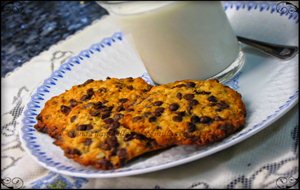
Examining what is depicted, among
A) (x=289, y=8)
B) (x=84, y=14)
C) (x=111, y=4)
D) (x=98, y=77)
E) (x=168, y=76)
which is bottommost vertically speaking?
(x=84, y=14)

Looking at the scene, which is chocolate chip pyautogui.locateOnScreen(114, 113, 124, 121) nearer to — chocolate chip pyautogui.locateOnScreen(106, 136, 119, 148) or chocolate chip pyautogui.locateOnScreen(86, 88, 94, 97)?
chocolate chip pyautogui.locateOnScreen(106, 136, 119, 148)

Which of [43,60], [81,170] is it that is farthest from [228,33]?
[43,60]

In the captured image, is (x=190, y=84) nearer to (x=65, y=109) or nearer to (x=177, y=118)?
(x=177, y=118)

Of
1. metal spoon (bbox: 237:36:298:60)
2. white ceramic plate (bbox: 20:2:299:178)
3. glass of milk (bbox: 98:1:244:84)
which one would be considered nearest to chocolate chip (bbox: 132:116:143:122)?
white ceramic plate (bbox: 20:2:299:178)

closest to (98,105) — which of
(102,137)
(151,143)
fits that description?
(102,137)

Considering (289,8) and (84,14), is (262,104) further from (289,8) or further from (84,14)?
(84,14)

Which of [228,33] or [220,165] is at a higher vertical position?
[228,33]

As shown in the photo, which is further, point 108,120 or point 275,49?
point 275,49
